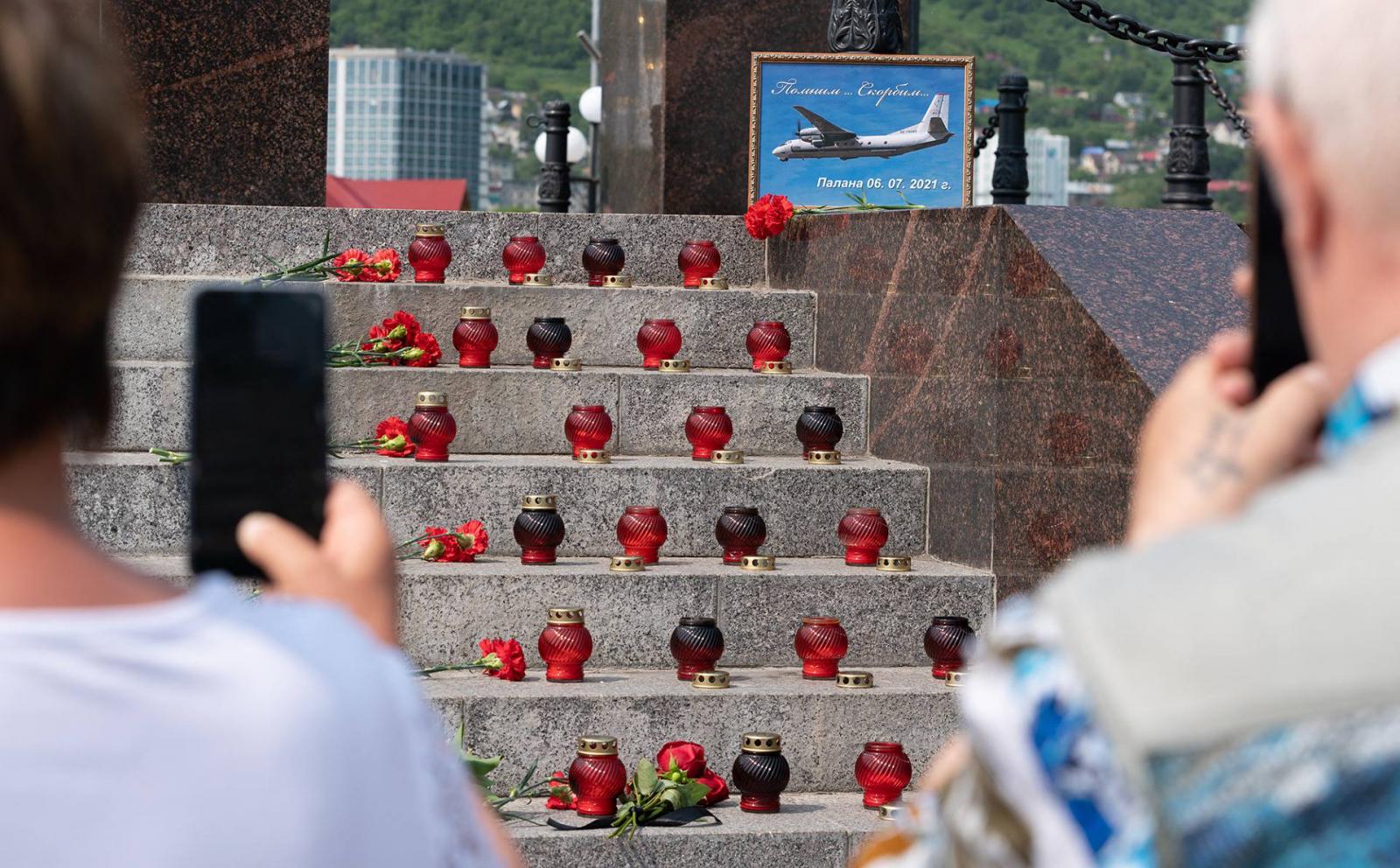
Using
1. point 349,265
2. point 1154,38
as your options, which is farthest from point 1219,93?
point 349,265

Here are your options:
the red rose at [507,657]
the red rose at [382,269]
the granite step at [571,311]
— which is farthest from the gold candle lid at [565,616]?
the red rose at [382,269]

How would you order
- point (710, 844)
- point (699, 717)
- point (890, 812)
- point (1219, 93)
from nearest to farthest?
point (710, 844) < point (890, 812) < point (699, 717) < point (1219, 93)

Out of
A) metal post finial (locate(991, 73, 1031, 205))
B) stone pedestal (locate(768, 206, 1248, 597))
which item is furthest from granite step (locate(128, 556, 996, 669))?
metal post finial (locate(991, 73, 1031, 205))

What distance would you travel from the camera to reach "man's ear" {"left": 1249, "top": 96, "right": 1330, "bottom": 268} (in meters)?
1.07

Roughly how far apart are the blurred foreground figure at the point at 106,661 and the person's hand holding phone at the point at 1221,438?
491mm

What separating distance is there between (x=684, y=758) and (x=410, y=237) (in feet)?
11.1

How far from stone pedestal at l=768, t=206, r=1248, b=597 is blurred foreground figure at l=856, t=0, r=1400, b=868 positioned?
11.8 ft

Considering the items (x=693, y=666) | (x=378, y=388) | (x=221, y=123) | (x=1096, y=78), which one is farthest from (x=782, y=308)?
(x=1096, y=78)

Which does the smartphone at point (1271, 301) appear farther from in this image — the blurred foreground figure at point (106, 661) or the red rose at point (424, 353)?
the red rose at point (424, 353)

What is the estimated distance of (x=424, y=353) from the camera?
21.1 ft

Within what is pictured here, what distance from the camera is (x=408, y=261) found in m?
7.28

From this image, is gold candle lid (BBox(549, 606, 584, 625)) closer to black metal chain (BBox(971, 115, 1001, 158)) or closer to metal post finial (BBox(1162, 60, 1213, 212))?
metal post finial (BBox(1162, 60, 1213, 212))

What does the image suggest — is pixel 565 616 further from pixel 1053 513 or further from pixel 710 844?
pixel 1053 513

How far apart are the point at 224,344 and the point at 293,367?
0.17 ft
